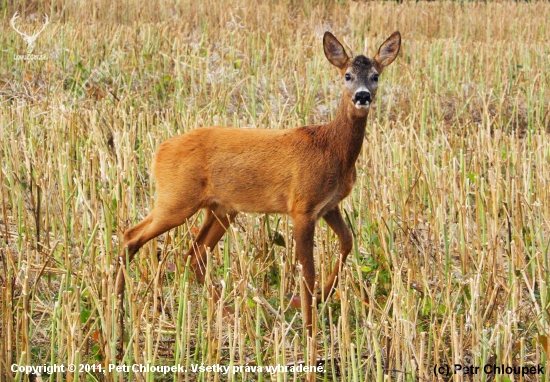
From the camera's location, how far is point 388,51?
17.2 feet

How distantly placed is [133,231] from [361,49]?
7.22 metres

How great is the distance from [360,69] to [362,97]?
0.27 m

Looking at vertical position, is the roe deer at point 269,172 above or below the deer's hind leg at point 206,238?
above

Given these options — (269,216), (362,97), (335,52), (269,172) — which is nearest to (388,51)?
(335,52)

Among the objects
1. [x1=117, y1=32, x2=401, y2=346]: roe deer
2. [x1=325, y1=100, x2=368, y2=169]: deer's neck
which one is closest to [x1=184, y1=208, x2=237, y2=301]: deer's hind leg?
[x1=117, y1=32, x2=401, y2=346]: roe deer

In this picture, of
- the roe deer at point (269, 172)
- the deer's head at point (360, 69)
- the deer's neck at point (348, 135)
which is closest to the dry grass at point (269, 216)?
the roe deer at point (269, 172)

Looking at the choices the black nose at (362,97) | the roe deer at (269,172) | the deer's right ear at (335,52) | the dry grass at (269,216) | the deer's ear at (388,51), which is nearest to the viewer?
the dry grass at (269,216)

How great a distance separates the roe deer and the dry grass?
0.23 m

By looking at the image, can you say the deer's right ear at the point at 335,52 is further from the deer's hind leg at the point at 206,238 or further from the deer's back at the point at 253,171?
the deer's hind leg at the point at 206,238

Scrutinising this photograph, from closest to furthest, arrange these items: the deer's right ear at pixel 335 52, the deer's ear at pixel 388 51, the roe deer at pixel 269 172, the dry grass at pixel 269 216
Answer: the dry grass at pixel 269 216 → the roe deer at pixel 269 172 → the deer's right ear at pixel 335 52 → the deer's ear at pixel 388 51

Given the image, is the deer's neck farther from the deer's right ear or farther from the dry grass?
the dry grass

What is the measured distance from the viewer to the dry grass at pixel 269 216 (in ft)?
13.1

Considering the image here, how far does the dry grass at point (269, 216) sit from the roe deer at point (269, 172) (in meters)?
0.23

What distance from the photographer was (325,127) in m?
5.13
